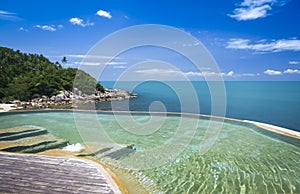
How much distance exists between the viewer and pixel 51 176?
4.99m

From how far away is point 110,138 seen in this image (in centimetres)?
998

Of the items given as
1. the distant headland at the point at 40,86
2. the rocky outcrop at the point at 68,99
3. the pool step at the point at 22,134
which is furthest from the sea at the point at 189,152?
the distant headland at the point at 40,86

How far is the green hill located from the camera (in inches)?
955

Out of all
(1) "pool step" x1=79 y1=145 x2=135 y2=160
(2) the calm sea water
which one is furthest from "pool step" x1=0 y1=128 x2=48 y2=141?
(2) the calm sea water

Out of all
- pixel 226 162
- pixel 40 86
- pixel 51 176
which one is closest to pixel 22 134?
pixel 51 176

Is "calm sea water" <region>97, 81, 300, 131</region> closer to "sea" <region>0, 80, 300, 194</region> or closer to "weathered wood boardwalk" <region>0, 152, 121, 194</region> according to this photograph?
"sea" <region>0, 80, 300, 194</region>

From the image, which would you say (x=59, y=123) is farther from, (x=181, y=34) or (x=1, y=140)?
(x=181, y=34)

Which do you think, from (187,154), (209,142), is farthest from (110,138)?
(209,142)

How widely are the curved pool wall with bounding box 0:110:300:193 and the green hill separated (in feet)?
43.6

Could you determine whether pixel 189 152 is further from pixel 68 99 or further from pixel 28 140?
pixel 68 99

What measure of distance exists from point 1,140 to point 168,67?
22.8 ft

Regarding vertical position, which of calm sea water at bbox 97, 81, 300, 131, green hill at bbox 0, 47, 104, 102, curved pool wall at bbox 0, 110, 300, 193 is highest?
green hill at bbox 0, 47, 104, 102

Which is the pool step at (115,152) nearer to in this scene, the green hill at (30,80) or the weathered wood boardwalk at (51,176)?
the weathered wood boardwalk at (51,176)

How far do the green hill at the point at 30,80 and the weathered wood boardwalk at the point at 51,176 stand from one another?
19.9 meters
